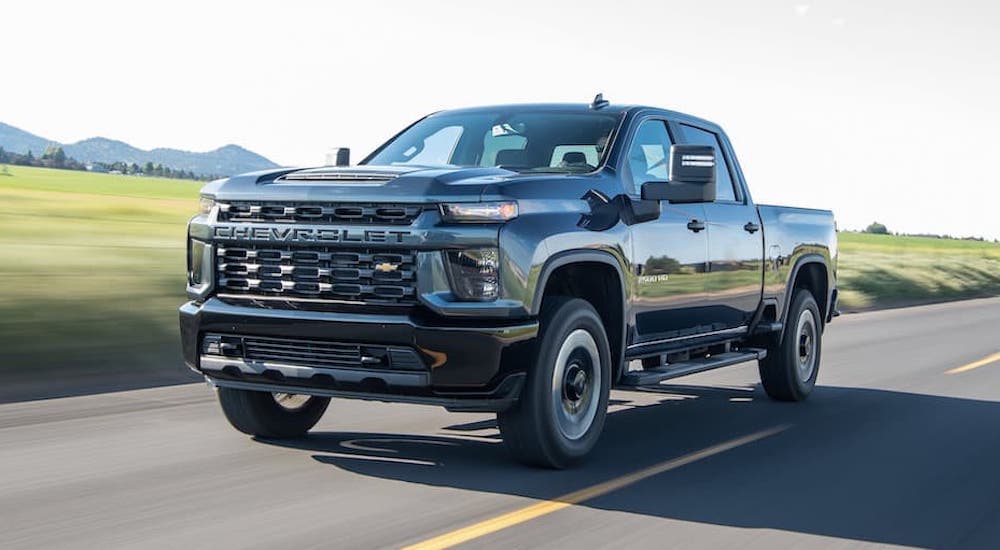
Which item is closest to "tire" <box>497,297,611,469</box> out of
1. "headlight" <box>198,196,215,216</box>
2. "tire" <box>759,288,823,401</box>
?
"headlight" <box>198,196,215,216</box>

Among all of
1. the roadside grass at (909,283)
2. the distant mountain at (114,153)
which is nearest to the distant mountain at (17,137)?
the distant mountain at (114,153)

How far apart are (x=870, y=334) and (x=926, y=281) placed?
2080cm

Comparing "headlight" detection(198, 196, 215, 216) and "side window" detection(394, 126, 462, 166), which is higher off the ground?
"side window" detection(394, 126, 462, 166)

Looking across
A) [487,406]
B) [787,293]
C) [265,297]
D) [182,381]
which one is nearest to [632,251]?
[487,406]

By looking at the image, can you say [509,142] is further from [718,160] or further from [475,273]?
[718,160]

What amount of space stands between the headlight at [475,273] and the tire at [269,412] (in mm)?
1766

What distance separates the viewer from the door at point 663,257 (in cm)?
788

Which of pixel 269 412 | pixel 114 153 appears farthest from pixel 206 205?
pixel 114 153

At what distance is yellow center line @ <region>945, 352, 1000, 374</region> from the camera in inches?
535

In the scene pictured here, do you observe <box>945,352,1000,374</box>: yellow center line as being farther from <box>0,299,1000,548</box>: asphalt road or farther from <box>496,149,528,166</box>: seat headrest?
<box>496,149,528,166</box>: seat headrest

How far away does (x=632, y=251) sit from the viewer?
7.68 metres

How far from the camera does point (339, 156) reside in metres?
8.62

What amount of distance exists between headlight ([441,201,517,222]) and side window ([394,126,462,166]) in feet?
6.44

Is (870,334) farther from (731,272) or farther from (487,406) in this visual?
(487,406)
